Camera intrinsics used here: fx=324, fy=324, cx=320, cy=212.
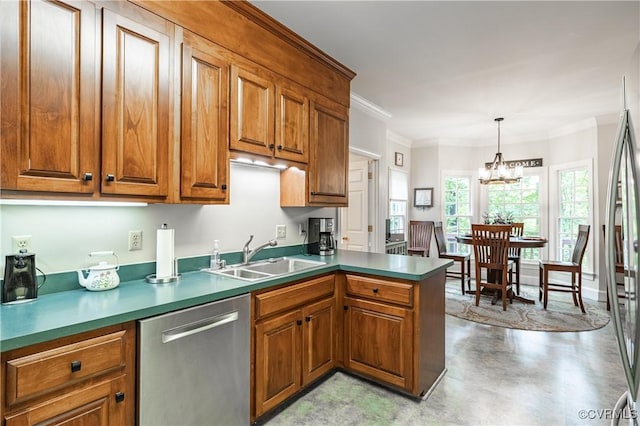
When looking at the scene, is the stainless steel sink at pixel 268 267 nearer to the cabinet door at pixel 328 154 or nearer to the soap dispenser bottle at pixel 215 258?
the soap dispenser bottle at pixel 215 258

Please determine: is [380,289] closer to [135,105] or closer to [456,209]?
[135,105]

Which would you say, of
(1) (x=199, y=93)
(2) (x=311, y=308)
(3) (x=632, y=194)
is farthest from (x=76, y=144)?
(3) (x=632, y=194)

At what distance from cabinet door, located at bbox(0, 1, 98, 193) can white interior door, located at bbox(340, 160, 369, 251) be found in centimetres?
319

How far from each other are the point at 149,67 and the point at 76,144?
0.54 m

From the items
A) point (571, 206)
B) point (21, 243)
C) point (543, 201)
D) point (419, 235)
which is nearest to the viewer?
point (21, 243)

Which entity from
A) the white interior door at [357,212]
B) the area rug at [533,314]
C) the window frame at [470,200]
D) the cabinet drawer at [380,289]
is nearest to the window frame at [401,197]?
the window frame at [470,200]

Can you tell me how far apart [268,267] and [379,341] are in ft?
3.29

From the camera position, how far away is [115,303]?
54.9 inches

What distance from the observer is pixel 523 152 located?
230 inches

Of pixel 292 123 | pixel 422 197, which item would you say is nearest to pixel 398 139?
pixel 422 197

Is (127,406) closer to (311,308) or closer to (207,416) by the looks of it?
(207,416)

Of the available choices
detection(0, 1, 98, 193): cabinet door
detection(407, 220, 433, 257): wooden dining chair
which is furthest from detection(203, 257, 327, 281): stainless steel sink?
detection(407, 220, 433, 257): wooden dining chair

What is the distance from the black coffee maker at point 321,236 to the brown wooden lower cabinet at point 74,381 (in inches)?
72.5

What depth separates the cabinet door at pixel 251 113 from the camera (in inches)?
81.0
